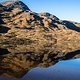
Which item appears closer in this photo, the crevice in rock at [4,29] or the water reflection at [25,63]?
the water reflection at [25,63]

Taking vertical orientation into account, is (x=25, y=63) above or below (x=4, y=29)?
above

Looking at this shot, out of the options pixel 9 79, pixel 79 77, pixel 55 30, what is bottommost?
pixel 55 30

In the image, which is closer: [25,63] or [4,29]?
[25,63]

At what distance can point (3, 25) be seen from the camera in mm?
130500

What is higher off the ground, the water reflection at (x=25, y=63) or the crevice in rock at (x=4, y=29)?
the water reflection at (x=25, y=63)

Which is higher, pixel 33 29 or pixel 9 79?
pixel 9 79

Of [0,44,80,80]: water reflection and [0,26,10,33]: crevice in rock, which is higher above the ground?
[0,44,80,80]: water reflection

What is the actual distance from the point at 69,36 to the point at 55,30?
16.9 m

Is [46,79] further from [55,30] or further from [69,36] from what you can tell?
[55,30]

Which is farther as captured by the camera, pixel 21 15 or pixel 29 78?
pixel 21 15

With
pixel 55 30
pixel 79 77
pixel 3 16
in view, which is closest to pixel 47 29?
pixel 55 30

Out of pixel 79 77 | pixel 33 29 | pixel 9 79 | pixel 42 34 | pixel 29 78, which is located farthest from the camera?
pixel 33 29

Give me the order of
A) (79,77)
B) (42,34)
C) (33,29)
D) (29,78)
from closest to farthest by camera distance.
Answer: (29,78)
(79,77)
(42,34)
(33,29)

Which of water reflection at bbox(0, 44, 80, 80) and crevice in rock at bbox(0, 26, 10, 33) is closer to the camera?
water reflection at bbox(0, 44, 80, 80)
